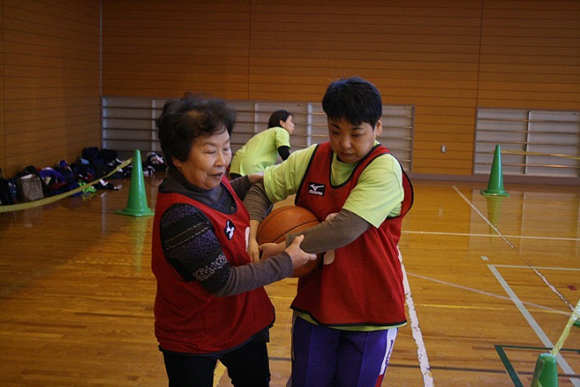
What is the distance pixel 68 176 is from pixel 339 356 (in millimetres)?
9130

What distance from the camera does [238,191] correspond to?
269cm

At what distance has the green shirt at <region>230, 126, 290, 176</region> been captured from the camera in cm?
684

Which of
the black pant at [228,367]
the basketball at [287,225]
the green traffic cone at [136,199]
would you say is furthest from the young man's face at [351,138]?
the green traffic cone at [136,199]

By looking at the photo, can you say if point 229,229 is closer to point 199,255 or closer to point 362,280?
point 199,255

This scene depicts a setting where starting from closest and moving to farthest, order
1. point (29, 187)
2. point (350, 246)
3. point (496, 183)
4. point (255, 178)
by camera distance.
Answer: point (350, 246) → point (255, 178) → point (29, 187) → point (496, 183)

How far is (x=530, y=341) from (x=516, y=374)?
2.07ft

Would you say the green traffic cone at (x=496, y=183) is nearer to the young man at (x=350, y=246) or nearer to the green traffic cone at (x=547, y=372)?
the green traffic cone at (x=547, y=372)

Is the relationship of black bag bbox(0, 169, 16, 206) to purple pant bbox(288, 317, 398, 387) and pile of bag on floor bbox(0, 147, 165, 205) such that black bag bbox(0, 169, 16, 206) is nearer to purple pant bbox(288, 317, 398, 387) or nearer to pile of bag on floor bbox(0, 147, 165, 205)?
pile of bag on floor bbox(0, 147, 165, 205)

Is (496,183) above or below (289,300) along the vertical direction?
above

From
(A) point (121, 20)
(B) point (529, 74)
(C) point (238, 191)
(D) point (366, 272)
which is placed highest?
(A) point (121, 20)

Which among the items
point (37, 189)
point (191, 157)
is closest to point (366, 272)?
point (191, 157)

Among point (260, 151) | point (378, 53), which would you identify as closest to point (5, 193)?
point (260, 151)

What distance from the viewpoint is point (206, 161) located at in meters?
2.16

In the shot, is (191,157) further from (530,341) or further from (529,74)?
(529,74)
